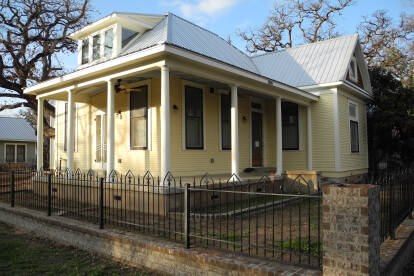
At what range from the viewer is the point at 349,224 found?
11.3 ft

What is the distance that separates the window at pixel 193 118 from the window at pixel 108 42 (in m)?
2.97

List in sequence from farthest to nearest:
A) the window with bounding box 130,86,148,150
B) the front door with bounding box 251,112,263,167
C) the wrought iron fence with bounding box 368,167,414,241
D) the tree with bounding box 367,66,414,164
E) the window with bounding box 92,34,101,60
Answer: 1. the tree with bounding box 367,66,414,164
2. the front door with bounding box 251,112,263,167
3. the window with bounding box 92,34,101,60
4. the window with bounding box 130,86,148,150
5. the wrought iron fence with bounding box 368,167,414,241

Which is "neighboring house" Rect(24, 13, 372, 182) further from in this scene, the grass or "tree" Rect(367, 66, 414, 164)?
the grass

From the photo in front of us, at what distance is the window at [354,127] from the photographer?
48.3 ft

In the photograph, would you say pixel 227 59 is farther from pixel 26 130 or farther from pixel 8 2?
pixel 26 130

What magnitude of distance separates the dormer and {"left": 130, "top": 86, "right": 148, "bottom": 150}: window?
1.51 meters

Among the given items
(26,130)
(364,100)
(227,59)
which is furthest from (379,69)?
(26,130)

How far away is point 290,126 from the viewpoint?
14273 millimetres

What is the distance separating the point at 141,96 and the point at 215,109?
105 inches

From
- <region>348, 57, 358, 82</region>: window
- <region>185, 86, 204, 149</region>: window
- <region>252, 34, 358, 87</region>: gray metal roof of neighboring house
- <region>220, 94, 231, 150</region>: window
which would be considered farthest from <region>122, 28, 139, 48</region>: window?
<region>348, 57, 358, 82</region>: window

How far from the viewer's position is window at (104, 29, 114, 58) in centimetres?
1131

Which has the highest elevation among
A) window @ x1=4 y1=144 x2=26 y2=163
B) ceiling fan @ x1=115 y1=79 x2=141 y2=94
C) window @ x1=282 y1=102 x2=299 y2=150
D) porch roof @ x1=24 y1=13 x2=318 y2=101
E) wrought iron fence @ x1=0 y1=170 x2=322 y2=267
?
porch roof @ x1=24 y1=13 x2=318 y2=101

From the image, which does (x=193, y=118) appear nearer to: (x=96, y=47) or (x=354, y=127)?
(x=96, y=47)

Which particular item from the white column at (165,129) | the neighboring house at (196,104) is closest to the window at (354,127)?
the neighboring house at (196,104)
